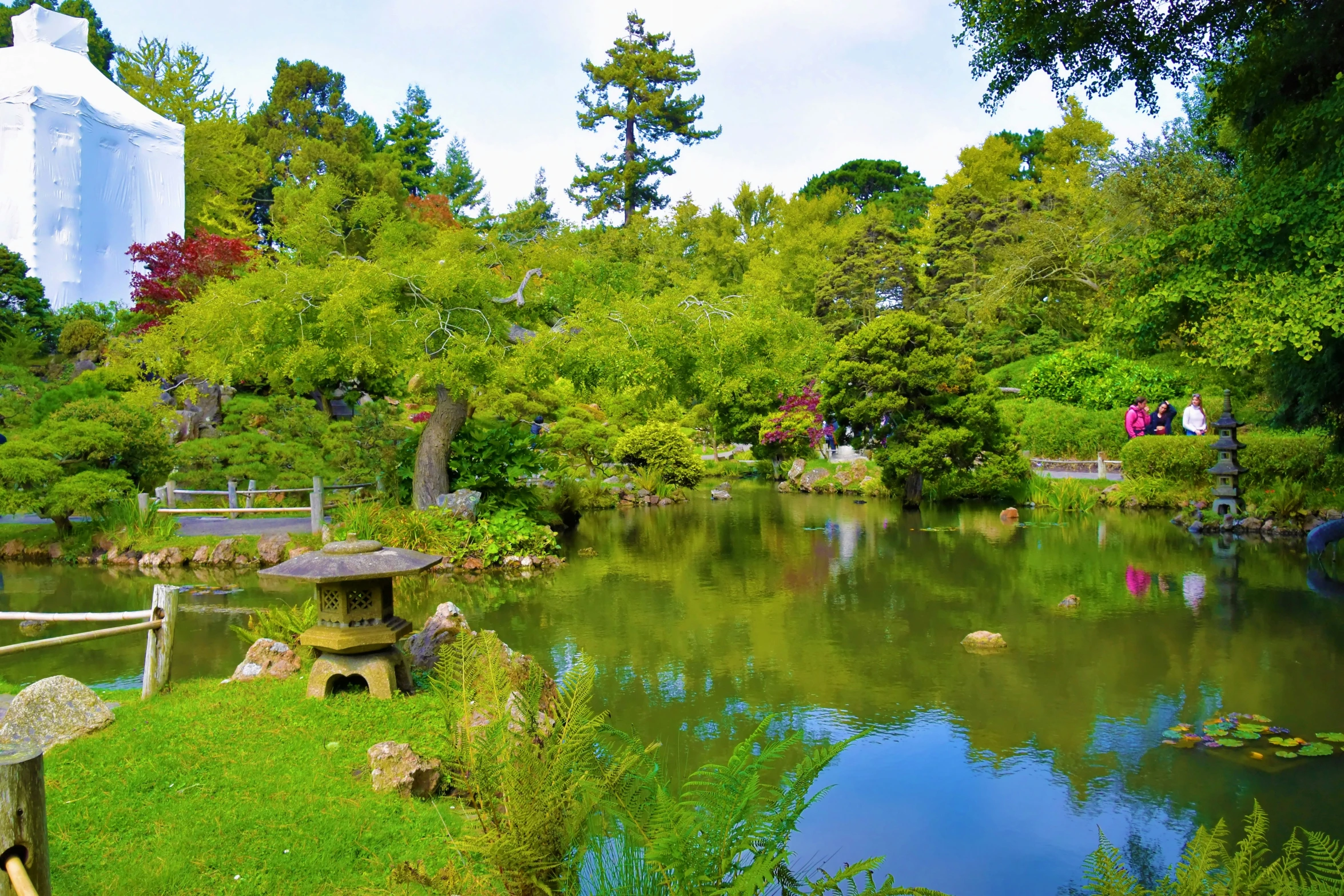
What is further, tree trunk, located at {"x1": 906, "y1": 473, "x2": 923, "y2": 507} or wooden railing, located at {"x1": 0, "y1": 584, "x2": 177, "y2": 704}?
tree trunk, located at {"x1": 906, "y1": 473, "x2": 923, "y2": 507}

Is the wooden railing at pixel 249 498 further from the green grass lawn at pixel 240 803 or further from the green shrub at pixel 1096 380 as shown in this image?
the green shrub at pixel 1096 380

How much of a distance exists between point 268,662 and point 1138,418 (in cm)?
1619

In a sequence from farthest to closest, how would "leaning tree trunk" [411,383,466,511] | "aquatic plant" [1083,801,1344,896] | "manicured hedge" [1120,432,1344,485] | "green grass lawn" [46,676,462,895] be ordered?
"manicured hedge" [1120,432,1344,485], "leaning tree trunk" [411,383,466,511], "green grass lawn" [46,676,462,895], "aquatic plant" [1083,801,1344,896]

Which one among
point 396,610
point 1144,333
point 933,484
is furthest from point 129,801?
point 933,484

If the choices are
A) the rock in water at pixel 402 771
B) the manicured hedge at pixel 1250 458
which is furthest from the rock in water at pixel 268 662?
the manicured hedge at pixel 1250 458

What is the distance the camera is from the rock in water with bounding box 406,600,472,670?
601 cm

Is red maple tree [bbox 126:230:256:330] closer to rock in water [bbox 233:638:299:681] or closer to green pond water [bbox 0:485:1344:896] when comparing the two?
green pond water [bbox 0:485:1344:896]

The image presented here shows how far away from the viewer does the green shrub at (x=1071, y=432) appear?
17.9 metres

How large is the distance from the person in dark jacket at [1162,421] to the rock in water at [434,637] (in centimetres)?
1511

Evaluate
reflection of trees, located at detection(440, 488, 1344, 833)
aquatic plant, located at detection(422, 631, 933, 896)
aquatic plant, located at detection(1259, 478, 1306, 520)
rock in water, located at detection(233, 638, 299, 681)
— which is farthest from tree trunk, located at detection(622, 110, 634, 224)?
aquatic plant, located at detection(422, 631, 933, 896)

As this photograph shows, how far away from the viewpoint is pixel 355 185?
73.4 ft

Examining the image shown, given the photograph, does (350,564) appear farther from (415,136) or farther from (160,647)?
(415,136)

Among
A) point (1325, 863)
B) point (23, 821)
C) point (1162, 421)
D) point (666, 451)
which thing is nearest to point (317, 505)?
point (666, 451)

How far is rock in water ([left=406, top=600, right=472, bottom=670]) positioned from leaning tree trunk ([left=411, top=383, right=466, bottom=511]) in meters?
5.59
